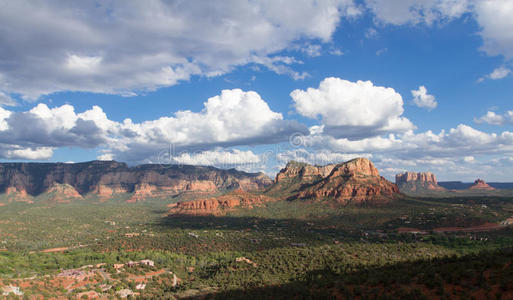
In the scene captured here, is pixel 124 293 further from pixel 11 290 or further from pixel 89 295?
pixel 11 290

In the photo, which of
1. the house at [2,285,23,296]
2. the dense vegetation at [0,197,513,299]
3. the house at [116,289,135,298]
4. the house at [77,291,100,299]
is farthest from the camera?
the house at [116,289,135,298]

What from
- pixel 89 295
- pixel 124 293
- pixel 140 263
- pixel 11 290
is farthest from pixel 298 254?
pixel 11 290

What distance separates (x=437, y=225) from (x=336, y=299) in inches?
5086

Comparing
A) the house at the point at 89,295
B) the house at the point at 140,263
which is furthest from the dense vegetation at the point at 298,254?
the house at the point at 140,263

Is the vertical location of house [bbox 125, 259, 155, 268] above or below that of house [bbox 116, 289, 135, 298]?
above

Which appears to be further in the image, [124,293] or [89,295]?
[124,293]

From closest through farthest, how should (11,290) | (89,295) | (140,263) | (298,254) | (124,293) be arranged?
(11,290), (89,295), (124,293), (140,263), (298,254)

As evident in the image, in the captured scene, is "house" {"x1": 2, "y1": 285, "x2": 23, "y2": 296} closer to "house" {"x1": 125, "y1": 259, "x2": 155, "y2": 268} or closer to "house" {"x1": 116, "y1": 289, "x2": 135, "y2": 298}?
"house" {"x1": 116, "y1": 289, "x2": 135, "y2": 298}

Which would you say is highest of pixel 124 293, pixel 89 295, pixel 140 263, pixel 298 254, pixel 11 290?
pixel 11 290

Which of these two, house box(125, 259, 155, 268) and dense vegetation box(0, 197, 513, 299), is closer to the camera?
dense vegetation box(0, 197, 513, 299)

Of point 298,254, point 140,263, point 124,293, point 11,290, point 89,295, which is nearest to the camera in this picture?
point 11,290

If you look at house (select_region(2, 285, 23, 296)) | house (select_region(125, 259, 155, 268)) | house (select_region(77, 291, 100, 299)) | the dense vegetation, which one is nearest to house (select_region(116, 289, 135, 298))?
the dense vegetation

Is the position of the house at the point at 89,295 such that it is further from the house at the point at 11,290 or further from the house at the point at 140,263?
the house at the point at 140,263

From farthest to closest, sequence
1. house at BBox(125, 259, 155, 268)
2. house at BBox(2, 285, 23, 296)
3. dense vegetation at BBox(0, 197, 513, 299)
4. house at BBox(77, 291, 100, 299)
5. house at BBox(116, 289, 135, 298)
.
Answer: house at BBox(125, 259, 155, 268)
house at BBox(116, 289, 135, 298)
house at BBox(77, 291, 100, 299)
house at BBox(2, 285, 23, 296)
dense vegetation at BBox(0, 197, 513, 299)
